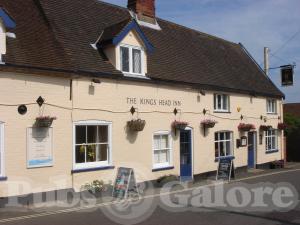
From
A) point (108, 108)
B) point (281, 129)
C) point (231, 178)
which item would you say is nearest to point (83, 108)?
point (108, 108)

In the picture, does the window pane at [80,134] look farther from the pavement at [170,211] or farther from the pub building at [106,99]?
the pavement at [170,211]

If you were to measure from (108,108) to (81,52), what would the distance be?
214 cm

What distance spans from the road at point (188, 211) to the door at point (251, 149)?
8.90 meters

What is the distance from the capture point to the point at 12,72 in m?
12.5

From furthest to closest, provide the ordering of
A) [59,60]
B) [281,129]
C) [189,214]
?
[281,129], [59,60], [189,214]

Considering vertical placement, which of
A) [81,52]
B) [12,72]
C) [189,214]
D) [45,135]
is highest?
[81,52]

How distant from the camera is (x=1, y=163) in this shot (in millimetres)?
12227

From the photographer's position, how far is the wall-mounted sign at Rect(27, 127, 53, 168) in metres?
12.8

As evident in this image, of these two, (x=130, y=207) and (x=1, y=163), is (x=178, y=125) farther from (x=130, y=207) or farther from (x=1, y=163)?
(x=1, y=163)

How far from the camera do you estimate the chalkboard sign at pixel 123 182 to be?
47.0 feet

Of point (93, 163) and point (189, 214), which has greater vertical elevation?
point (93, 163)

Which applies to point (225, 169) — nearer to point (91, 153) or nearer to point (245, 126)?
point (245, 126)

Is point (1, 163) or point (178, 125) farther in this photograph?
point (178, 125)

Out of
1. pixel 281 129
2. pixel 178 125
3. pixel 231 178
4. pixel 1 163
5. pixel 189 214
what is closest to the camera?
pixel 189 214
